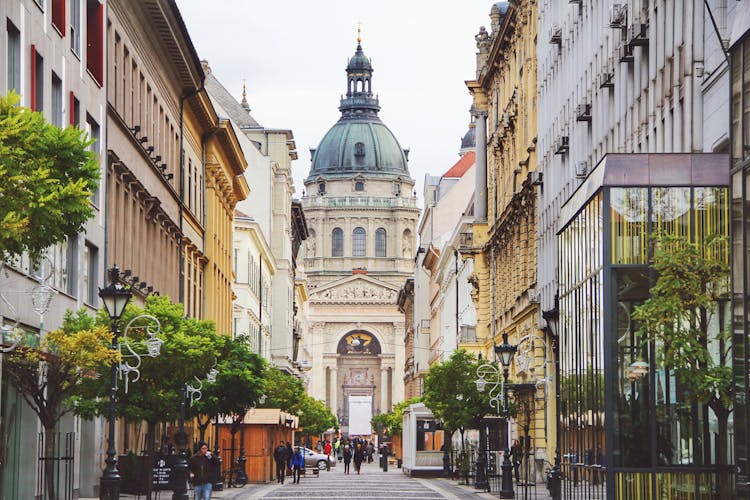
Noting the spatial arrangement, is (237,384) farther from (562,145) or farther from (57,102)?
(57,102)

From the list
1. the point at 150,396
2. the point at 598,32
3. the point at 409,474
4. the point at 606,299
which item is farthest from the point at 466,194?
the point at 606,299

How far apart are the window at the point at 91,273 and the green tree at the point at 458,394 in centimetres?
2311

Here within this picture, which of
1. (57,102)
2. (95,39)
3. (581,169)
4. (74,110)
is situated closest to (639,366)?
(57,102)

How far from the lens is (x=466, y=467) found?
58469 millimetres

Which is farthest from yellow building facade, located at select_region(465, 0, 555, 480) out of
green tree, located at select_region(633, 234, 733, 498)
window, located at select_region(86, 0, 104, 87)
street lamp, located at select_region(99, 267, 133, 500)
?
green tree, located at select_region(633, 234, 733, 498)

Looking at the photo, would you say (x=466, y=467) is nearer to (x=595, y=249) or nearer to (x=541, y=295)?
(x=541, y=295)

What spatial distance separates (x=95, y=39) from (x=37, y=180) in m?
21.6

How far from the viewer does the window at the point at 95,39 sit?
37.3 metres

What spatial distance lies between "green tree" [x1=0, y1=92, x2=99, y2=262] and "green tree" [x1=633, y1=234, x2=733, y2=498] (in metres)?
8.38

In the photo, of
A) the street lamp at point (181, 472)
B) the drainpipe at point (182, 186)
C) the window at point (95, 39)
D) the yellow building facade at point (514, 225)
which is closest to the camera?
the street lamp at point (181, 472)

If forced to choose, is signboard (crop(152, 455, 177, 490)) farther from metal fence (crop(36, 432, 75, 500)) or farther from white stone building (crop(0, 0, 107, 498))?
metal fence (crop(36, 432, 75, 500))

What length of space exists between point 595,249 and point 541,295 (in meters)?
28.1

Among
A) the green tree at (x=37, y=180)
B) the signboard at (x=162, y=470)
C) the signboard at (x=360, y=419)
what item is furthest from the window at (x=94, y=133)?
the signboard at (x=360, y=419)

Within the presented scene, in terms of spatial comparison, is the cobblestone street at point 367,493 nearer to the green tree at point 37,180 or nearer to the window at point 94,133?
the window at point 94,133
